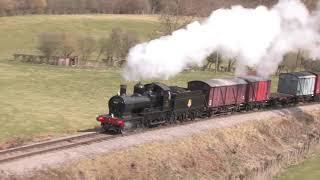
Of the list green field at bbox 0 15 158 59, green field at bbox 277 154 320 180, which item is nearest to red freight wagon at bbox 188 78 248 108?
green field at bbox 277 154 320 180

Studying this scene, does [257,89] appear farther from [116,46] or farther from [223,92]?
[116,46]

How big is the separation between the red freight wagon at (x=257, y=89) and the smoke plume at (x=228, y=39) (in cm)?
190

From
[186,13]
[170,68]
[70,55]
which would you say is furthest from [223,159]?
[186,13]

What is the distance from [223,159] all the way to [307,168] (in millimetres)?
5965

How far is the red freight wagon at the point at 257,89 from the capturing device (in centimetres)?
4465

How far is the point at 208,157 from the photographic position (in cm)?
3228

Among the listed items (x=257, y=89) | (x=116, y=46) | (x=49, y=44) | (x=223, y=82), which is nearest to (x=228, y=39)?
(x=223, y=82)

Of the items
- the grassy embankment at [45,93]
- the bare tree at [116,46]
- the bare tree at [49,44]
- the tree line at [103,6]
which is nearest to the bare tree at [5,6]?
the tree line at [103,6]

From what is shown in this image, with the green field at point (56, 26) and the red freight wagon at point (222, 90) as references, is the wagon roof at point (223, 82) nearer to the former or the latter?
the red freight wagon at point (222, 90)

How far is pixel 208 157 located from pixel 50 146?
981cm

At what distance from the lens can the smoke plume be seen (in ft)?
111

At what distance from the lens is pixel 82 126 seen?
122 feet

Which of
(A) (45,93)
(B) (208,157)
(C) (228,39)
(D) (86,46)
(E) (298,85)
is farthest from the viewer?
(D) (86,46)

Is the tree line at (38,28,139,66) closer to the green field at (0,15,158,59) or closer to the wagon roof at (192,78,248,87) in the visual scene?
the green field at (0,15,158,59)
